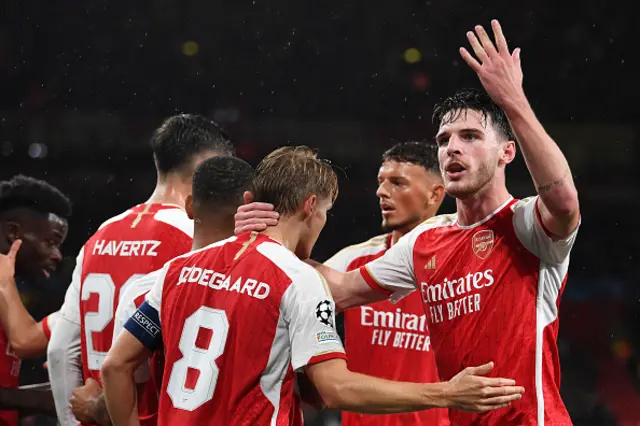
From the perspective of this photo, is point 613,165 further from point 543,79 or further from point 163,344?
point 163,344

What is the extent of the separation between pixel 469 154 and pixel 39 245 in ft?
9.35

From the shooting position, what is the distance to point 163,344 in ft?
9.84

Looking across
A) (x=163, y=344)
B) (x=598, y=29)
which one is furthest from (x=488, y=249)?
(x=598, y=29)

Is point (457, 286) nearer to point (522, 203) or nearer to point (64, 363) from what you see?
point (522, 203)

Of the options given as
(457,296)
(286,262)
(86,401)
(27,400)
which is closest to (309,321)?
(286,262)

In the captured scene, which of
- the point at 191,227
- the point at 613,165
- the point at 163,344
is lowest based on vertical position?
the point at 163,344

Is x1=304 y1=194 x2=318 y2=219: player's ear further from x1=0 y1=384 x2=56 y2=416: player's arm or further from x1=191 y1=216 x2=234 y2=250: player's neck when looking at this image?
x1=0 y1=384 x2=56 y2=416: player's arm

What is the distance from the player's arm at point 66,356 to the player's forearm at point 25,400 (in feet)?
0.83

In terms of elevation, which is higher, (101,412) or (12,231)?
(12,231)

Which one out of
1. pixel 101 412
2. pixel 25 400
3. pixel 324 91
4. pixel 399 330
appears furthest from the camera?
pixel 324 91

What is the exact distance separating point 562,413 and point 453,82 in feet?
43.3

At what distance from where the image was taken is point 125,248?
409 centimetres

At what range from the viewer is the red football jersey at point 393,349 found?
4.59 m

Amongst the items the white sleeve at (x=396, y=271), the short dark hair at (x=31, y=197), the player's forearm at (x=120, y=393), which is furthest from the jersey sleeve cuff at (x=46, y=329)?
the white sleeve at (x=396, y=271)
